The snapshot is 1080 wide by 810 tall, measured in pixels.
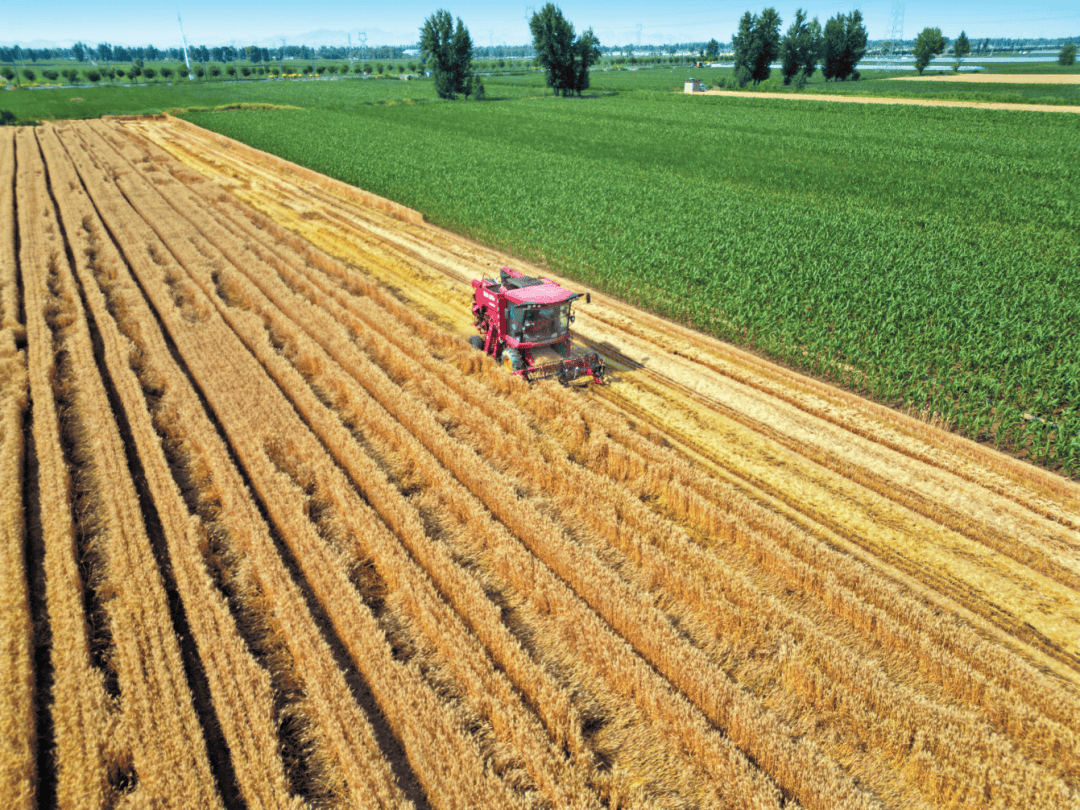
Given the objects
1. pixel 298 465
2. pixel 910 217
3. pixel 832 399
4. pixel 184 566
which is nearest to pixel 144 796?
pixel 184 566

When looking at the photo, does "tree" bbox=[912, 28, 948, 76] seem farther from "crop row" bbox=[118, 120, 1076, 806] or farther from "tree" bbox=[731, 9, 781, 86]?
"crop row" bbox=[118, 120, 1076, 806]

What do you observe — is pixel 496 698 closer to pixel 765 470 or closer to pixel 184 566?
pixel 184 566

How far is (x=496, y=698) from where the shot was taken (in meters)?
6.65

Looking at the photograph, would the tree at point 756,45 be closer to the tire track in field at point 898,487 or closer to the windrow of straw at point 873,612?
the tire track in field at point 898,487

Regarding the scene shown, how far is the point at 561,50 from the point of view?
80.6 metres

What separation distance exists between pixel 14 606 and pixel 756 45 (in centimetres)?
10436

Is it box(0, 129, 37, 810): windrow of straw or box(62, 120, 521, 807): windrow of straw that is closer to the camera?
box(0, 129, 37, 810): windrow of straw

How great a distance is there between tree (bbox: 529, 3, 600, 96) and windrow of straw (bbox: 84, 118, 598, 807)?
79723 mm

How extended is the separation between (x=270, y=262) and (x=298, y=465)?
1290 cm

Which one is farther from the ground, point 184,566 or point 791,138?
point 791,138

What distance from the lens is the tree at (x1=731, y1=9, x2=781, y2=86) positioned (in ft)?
284

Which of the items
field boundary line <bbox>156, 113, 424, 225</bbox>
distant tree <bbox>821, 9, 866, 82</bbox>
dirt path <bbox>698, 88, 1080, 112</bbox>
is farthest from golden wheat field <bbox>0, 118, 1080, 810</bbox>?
distant tree <bbox>821, 9, 866, 82</bbox>

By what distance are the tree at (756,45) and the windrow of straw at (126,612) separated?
9874 centimetres

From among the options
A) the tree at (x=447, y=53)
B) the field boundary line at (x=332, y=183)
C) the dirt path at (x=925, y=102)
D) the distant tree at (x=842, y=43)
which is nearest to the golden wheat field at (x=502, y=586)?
the field boundary line at (x=332, y=183)
